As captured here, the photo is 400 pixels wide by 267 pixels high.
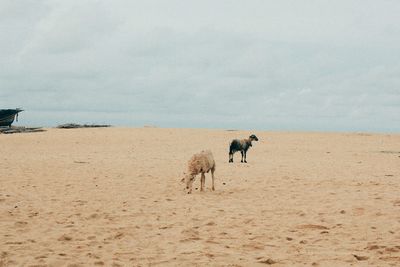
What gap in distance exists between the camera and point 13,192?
46.8ft

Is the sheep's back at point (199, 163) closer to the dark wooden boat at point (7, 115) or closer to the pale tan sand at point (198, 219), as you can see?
the pale tan sand at point (198, 219)

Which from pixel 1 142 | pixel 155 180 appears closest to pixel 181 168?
pixel 155 180

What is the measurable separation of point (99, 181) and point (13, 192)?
3654mm

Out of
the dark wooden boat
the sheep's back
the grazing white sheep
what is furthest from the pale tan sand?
the dark wooden boat

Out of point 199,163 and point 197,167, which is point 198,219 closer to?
point 197,167

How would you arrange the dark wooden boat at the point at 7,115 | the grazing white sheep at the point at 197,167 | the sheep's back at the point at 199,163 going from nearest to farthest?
the grazing white sheep at the point at 197,167, the sheep's back at the point at 199,163, the dark wooden boat at the point at 7,115

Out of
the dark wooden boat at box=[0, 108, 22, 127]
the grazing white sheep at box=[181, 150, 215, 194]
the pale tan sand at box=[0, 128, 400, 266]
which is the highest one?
the dark wooden boat at box=[0, 108, 22, 127]

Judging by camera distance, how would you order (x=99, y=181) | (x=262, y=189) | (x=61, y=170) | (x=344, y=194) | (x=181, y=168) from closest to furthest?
(x=344, y=194) → (x=262, y=189) → (x=99, y=181) → (x=61, y=170) → (x=181, y=168)

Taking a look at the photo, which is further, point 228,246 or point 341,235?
point 341,235

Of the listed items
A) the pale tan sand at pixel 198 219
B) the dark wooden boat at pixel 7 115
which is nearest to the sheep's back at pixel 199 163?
the pale tan sand at pixel 198 219

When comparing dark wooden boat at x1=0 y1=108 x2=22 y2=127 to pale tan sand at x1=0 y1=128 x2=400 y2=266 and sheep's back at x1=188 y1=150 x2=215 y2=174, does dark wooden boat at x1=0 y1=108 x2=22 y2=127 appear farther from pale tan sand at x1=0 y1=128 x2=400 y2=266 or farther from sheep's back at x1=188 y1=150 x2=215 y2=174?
sheep's back at x1=188 y1=150 x2=215 y2=174

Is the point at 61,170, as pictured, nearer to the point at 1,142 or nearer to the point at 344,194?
the point at 344,194

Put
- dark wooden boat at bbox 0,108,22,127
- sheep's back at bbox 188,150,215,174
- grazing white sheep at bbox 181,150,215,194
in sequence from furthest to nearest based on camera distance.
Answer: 1. dark wooden boat at bbox 0,108,22,127
2. sheep's back at bbox 188,150,215,174
3. grazing white sheep at bbox 181,150,215,194

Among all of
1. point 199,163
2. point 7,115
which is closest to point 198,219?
point 199,163
